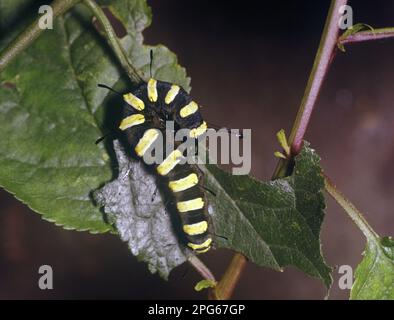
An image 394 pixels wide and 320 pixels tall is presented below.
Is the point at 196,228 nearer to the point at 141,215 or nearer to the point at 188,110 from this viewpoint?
the point at 141,215

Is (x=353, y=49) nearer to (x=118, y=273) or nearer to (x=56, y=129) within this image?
(x=118, y=273)

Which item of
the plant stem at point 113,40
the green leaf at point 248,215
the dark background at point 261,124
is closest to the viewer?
the plant stem at point 113,40

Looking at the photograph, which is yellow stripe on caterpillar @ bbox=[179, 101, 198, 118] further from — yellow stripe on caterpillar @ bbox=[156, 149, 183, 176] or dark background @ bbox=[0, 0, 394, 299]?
dark background @ bbox=[0, 0, 394, 299]

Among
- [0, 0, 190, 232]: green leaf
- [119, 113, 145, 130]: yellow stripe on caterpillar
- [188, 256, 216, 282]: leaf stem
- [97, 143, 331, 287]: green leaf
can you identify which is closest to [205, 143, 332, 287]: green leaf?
[97, 143, 331, 287]: green leaf

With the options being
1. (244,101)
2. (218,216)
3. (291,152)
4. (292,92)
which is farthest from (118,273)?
(291,152)

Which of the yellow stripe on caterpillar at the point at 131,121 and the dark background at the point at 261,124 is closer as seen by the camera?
the yellow stripe on caterpillar at the point at 131,121

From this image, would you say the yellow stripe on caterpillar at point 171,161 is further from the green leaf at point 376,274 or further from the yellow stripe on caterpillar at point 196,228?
the green leaf at point 376,274

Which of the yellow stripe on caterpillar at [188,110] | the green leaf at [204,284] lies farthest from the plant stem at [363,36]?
the green leaf at [204,284]
